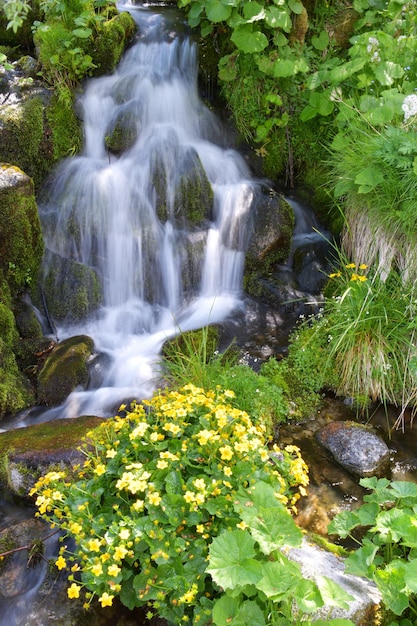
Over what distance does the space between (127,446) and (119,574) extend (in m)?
0.58

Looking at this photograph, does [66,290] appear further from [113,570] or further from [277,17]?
A: [277,17]

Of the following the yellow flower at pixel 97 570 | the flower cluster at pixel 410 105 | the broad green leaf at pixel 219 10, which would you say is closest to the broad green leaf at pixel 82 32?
the broad green leaf at pixel 219 10

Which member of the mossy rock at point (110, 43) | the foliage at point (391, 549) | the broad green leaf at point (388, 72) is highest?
the mossy rock at point (110, 43)


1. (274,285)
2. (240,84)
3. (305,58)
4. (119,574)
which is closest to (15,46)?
(240,84)

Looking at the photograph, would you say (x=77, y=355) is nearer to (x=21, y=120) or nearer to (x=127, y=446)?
(x=127, y=446)

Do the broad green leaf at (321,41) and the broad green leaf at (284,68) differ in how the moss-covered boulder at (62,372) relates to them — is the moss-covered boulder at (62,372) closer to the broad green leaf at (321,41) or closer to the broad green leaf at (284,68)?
the broad green leaf at (284,68)

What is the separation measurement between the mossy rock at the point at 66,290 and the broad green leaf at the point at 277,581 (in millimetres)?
3768

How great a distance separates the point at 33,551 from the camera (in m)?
2.86

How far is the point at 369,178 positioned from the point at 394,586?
10.5 ft

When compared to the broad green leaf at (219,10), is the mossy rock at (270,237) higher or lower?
lower

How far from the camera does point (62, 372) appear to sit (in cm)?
436

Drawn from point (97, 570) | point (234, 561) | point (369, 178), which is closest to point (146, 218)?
point (369, 178)

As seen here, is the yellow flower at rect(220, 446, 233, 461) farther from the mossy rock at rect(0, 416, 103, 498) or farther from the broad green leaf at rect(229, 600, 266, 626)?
the mossy rock at rect(0, 416, 103, 498)

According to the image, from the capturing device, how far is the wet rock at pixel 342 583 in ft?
7.08
